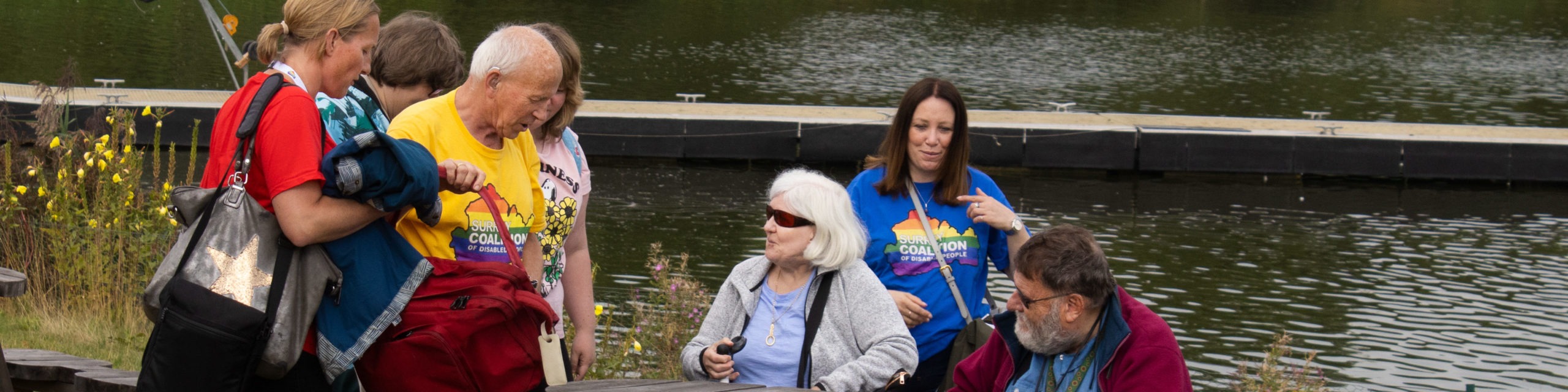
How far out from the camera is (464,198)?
2994 mm

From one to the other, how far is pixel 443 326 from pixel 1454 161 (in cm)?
1388

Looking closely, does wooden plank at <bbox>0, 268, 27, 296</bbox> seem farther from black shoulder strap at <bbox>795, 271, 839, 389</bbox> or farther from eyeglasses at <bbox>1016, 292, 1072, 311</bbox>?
eyeglasses at <bbox>1016, 292, 1072, 311</bbox>

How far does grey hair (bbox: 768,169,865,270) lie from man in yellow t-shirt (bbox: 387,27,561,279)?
2.72 feet

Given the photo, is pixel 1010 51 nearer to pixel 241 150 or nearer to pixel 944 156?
pixel 944 156

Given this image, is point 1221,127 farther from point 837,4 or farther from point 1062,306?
point 837,4

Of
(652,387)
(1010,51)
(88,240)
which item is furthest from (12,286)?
(1010,51)

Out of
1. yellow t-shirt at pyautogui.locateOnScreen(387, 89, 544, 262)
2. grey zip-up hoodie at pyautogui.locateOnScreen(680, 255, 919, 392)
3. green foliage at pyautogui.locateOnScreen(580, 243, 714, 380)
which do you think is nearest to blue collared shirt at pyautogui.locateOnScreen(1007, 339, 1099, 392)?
grey zip-up hoodie at pyautogui.locateOnScreen(680, 255, 919, 392)

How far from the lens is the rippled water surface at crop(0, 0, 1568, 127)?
63.9ft

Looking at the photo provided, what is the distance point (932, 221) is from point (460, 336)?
5.57 ft

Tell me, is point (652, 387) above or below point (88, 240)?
above

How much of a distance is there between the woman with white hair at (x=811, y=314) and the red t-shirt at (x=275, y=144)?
1.33m

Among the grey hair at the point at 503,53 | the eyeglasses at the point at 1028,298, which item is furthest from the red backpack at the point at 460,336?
the eyeglasses at the point at 1028,298

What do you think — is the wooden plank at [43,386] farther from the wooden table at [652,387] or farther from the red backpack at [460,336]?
the wooden table at [652,387]

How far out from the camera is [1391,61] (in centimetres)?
2489
